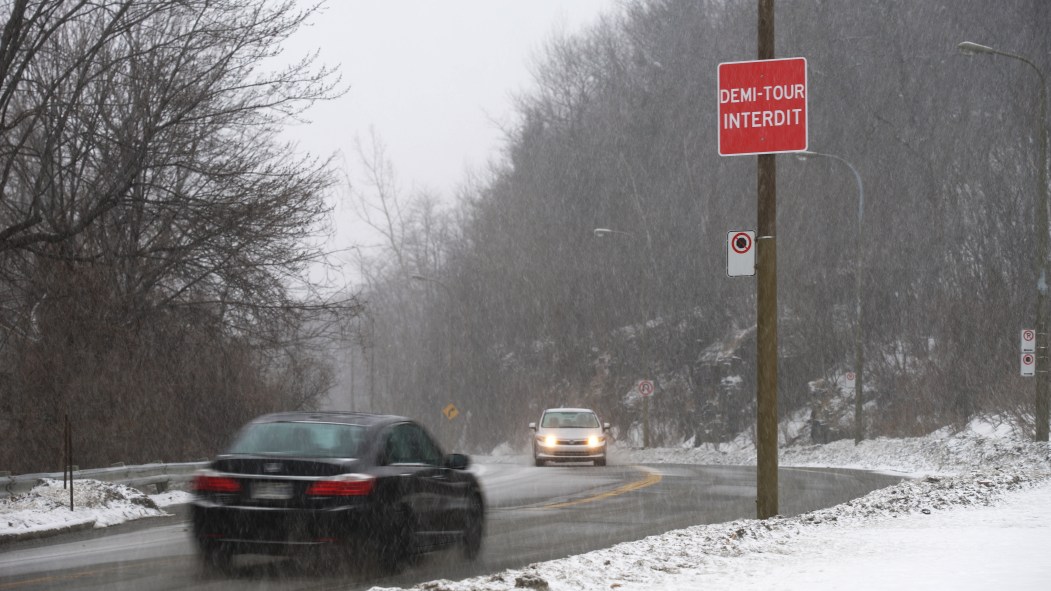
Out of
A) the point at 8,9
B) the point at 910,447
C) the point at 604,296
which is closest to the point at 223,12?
the point at 8,9

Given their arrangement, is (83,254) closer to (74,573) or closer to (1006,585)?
(74,573)

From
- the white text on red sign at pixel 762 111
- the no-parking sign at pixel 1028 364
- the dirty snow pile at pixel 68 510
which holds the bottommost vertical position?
the dirty snow pile at pixel 68 510

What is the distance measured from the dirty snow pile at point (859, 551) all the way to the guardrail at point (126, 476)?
967 cm

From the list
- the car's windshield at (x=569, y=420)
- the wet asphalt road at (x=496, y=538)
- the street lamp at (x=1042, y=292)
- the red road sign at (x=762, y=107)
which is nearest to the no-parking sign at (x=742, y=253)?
the red road sign at (x=762, y=107)

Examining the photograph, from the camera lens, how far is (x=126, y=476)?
2070 centimetres

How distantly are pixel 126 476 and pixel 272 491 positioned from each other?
11087 mm

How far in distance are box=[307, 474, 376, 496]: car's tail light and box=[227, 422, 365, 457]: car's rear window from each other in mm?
352

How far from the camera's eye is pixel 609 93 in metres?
68.9

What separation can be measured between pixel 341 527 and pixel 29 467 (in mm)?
14387

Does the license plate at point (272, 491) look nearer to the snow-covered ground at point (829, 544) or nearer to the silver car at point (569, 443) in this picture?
the snow-covered ground at point (829, 544)

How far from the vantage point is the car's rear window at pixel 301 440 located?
11141 millimetres

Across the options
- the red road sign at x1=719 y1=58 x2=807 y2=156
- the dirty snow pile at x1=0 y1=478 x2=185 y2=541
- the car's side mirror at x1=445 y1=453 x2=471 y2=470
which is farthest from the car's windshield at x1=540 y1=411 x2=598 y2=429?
the car's side mirror at x1=445 y1=453 x2=471 y2=470

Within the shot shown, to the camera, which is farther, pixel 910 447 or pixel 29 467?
pixel 910 447

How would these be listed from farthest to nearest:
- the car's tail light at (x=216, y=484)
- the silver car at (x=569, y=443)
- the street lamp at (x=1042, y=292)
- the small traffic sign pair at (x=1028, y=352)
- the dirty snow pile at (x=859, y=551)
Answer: the silver car at (x=569, y=443), the small traffic sign pair at (x=1028, y=352), the street lamp at (x=1042, y=292), the car's tail light at (x=216, y=484), the dirty snow pile at (x=859, y=551)
